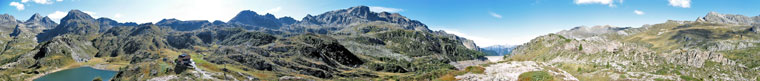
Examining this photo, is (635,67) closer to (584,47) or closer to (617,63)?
(617,63)

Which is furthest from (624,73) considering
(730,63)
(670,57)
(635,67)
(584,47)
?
(584,47)

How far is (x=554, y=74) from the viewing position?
154625 mm

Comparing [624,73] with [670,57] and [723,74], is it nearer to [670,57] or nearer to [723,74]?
[670,57]

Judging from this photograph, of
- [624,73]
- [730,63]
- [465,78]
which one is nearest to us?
[730,63]

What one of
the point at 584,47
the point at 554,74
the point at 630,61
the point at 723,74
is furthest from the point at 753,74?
the point at 584,47

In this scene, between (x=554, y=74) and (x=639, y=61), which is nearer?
(x=639, y=61)

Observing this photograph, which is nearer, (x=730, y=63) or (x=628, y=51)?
(x=730, y=63)

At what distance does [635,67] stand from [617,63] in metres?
13.6

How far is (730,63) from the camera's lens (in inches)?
4117

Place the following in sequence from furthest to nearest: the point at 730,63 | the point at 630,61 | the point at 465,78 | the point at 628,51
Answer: the point at 465,78 < the point at 628,51 < the point at 630,61 < the point at 730,63

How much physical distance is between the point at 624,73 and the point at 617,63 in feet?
63.6

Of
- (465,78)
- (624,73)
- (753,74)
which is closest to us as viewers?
(753,74)

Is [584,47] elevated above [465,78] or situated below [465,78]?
above

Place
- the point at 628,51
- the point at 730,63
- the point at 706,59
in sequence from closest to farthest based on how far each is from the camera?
1. the point at 730,63
2. the point at 706,59
3. the point at 628,51
